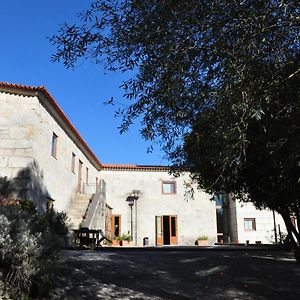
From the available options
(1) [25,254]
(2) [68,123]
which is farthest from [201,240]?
(1) [25,254]

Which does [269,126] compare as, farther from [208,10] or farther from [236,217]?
[236,217]

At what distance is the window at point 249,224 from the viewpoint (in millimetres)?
31625

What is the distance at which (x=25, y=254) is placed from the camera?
6285 mm

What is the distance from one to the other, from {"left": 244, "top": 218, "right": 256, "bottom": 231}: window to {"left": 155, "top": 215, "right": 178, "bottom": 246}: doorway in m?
5.28

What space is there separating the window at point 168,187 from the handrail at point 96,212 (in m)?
6.00

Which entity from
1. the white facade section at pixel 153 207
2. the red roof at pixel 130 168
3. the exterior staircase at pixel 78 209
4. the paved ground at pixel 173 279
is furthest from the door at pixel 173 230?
the paved ground at pixel 173 279

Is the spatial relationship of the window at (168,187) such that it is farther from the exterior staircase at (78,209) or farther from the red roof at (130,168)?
the exterior staircase at (78,209)

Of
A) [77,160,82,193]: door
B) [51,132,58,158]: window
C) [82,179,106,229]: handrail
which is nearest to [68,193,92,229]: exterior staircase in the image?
[82,179,106,229]: handrail

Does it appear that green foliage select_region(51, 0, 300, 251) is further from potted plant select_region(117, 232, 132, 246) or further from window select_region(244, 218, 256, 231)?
window select_region(244, 218, 256, 231)

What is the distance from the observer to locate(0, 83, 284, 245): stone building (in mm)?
16984

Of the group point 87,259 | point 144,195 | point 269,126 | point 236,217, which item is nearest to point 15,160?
point 87,259

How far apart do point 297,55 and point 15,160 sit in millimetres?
13205

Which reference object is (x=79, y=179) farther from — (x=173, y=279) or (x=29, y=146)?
(x=173, y=279)

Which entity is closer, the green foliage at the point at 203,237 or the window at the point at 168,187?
the green foliage at the point at 203,237
